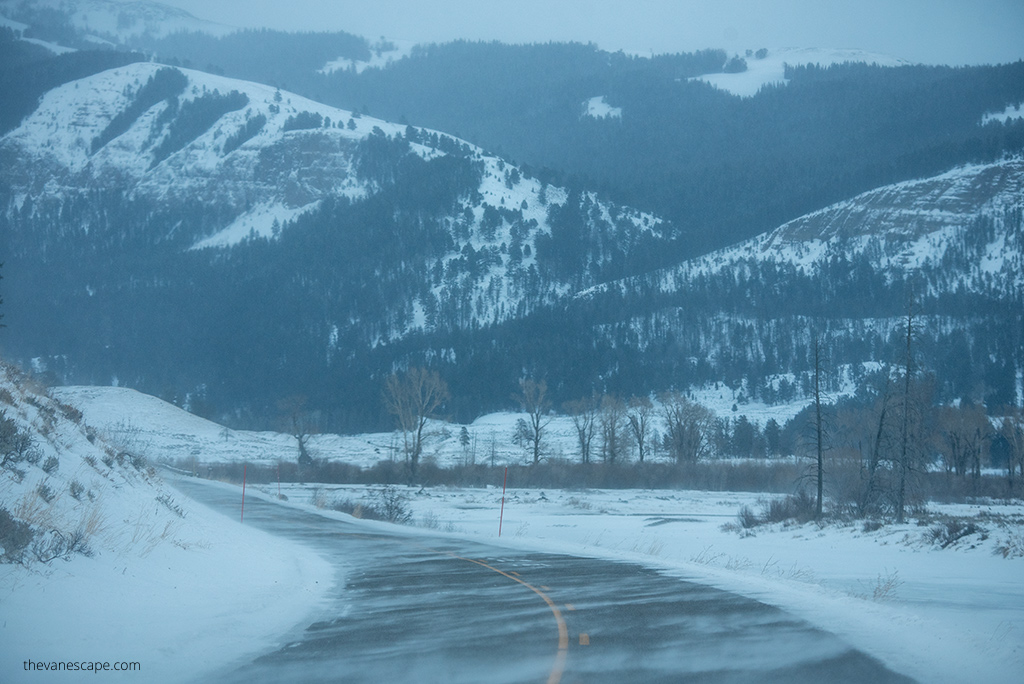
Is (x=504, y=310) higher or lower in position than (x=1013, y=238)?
lower

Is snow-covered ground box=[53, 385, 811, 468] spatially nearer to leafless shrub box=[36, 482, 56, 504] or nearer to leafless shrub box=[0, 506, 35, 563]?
leafless shrub box=[36, 482, 56, 504]

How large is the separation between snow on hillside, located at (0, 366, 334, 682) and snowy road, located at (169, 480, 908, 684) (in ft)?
2.89

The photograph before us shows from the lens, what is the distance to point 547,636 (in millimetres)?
9297

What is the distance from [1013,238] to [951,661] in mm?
152430

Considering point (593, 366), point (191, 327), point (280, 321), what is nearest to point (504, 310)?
point (593, 366)

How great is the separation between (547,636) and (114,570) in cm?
640

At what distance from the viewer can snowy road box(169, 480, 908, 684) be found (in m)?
7.55

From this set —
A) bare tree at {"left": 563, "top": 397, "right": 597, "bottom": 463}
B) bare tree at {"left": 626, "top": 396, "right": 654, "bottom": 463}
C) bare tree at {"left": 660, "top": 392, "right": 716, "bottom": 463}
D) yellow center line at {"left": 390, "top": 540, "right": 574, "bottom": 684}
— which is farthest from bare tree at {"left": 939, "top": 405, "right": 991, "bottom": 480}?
yellow center line at {"left": 390, "top": 540, "right": 574, "bottom": 684}

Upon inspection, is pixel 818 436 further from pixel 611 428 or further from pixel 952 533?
pixel 611 428

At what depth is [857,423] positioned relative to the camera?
62.8 metres

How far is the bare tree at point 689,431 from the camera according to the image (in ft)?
255

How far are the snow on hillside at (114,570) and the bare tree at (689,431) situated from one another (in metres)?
→ 63.2

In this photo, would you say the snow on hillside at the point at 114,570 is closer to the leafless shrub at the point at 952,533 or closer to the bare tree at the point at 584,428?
the leafless shrub at the point at 952,533

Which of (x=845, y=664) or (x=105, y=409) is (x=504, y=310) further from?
(x=845, y=664)
